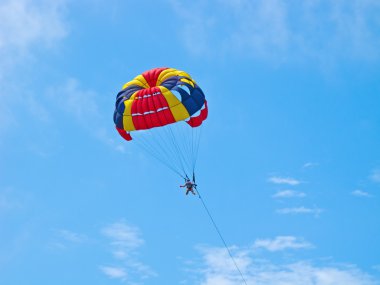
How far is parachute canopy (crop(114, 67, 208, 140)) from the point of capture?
1961 inches

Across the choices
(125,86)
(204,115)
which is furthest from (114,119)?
(204,115)

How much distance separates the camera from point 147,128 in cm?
5047

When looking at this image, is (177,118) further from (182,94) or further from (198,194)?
(198,194)

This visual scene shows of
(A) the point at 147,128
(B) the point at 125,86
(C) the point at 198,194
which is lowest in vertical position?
(C) the point at 198,194

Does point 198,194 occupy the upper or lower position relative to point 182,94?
lower

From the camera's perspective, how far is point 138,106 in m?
49.8

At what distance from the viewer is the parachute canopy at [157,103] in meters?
49.8

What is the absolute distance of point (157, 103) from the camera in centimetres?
4969

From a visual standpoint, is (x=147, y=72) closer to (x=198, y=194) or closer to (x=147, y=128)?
(x=147, y=128)

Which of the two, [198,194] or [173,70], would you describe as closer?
[198,194]

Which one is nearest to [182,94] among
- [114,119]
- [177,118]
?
[177,118]

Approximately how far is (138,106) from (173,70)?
13.5 ft

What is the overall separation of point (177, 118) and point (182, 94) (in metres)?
1.61

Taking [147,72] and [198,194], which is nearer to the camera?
[198,194]
